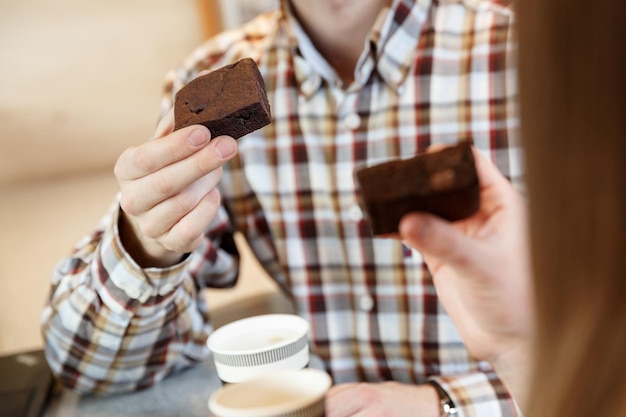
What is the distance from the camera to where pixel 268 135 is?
1279mm

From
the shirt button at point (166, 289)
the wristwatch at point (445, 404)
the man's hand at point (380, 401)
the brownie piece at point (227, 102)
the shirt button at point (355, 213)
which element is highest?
→ the brownie piece at point (227, 102)

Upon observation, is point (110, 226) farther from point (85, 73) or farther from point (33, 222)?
point (85, 73)

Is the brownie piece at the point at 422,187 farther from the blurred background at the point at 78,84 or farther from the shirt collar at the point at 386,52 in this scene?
the blurred background at the point at 78,84

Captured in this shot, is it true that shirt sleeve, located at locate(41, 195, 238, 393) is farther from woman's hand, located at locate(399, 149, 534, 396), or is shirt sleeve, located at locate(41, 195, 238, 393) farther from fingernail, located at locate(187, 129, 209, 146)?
woman's hand, located at locate(399, 149, 534, 396)

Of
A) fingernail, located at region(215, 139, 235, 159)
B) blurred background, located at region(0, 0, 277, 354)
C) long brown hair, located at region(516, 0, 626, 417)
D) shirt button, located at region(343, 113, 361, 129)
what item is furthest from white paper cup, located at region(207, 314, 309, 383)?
blurred background, located at region(0, 0, 277, 354)

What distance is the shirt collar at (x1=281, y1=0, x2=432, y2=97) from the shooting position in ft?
4.04

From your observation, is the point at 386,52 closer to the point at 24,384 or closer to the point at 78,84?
the point at 24,384

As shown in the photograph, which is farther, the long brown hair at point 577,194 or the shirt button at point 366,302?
the shirt button at point 366,302

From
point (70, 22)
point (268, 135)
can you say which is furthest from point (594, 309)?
point (70, 22)

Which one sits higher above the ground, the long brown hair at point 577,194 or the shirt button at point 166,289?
the long brown hair at point 577,194

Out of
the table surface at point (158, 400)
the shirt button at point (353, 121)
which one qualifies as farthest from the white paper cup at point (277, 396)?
the shirt button at point (353, 121)

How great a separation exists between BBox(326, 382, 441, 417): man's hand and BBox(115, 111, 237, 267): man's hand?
27 centimetres

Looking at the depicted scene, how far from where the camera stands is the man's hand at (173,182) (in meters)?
0.85

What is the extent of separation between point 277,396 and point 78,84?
2483 mm
